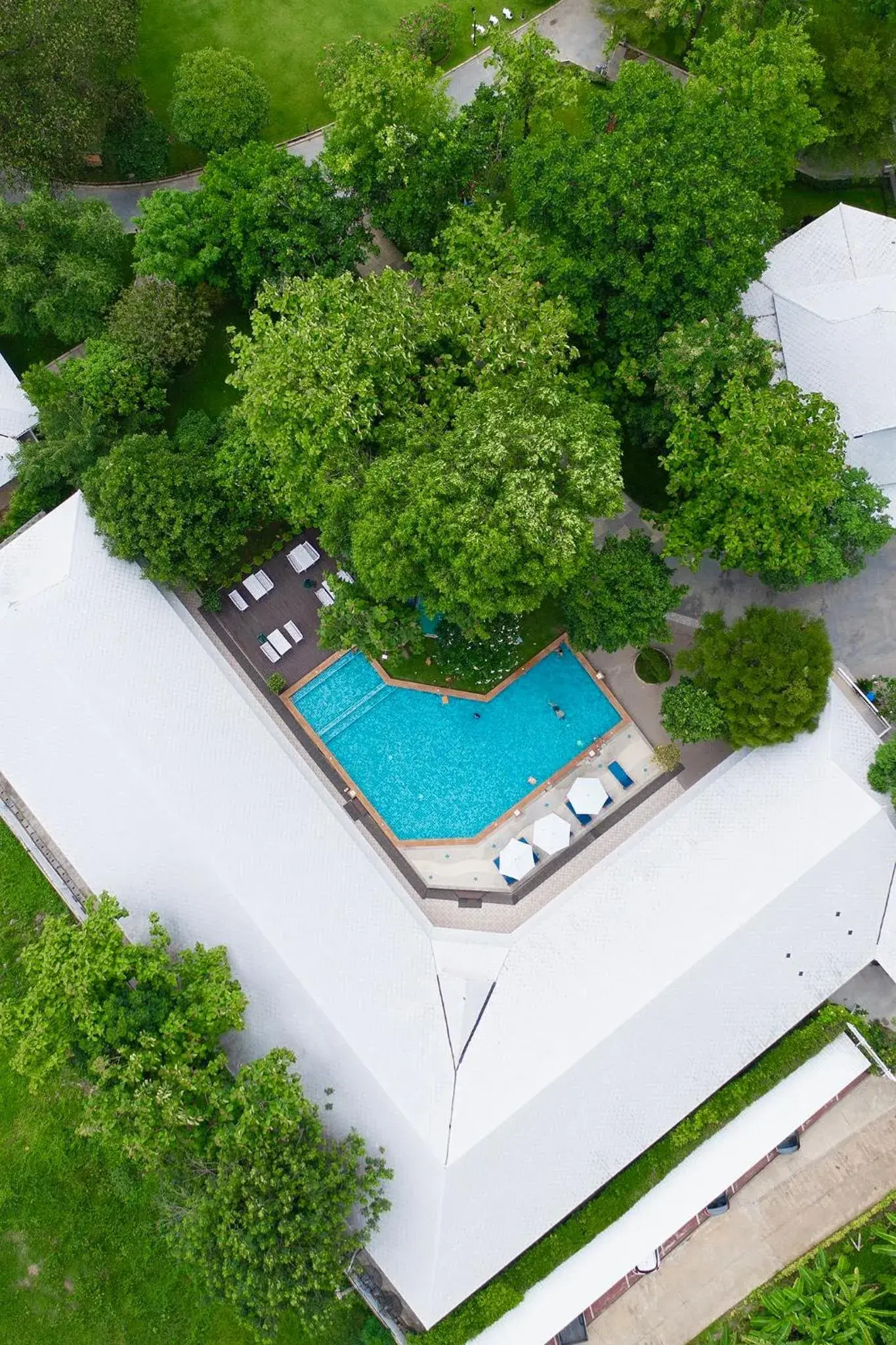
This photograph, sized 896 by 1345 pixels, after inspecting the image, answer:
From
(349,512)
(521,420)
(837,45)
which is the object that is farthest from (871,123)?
(349,512)

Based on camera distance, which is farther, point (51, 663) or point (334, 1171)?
point (51, 663)

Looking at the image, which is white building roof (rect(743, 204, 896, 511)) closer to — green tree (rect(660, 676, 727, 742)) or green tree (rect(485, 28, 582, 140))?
green tree (rect(485, 28, 582, 140))

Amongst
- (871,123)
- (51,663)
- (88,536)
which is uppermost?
(88,536)

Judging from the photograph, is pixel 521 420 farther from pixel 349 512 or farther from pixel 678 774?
pixel 678 774

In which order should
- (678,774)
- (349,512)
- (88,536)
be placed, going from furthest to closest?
(678,774) → (88,536) → (349,512)

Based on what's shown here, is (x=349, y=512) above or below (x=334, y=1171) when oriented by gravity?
above

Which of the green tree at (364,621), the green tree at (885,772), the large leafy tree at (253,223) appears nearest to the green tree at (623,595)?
the green tree at (364,621)
